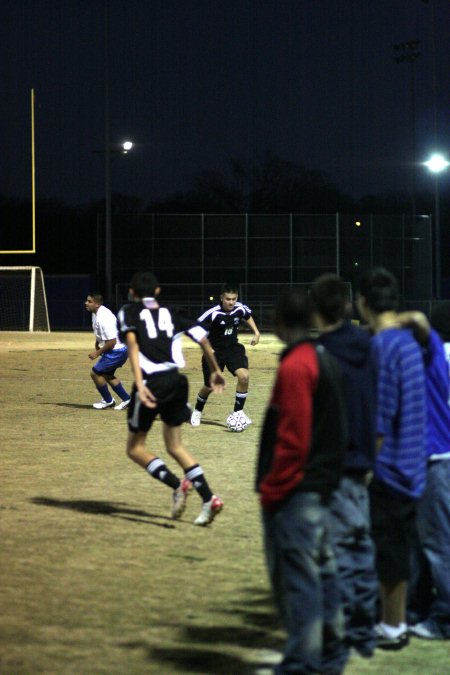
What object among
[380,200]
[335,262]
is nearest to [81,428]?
[335,262]

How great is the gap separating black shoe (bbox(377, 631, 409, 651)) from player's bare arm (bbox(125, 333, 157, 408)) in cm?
321

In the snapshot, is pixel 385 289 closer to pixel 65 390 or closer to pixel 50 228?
pixel 65 390

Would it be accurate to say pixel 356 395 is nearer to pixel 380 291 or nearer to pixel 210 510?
pixel 380 291

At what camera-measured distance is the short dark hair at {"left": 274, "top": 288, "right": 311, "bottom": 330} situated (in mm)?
4953

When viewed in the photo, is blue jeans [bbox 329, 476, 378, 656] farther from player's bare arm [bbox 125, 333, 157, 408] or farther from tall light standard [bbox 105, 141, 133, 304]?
tall light standard [bbox 105, 141, 133, 304]

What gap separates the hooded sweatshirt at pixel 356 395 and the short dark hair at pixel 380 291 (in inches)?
15.5

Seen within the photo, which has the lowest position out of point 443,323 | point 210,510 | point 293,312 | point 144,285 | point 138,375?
point 210,510

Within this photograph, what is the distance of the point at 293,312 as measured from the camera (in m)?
4.96

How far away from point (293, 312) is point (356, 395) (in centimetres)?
55

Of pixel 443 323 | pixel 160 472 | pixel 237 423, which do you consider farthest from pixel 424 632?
pixel 237 423

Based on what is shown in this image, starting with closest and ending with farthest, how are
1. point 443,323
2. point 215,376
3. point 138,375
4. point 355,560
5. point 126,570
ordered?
point 355,560 < point 443,323 < point 126,570 < point 215,376 < point 138,375

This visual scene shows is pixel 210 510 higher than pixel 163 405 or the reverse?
the reverse

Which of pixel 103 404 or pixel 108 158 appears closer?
→ pixel 103 404

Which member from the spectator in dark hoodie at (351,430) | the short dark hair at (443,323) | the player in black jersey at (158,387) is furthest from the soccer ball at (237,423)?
the spectator in dark hoodie at (351,430)
